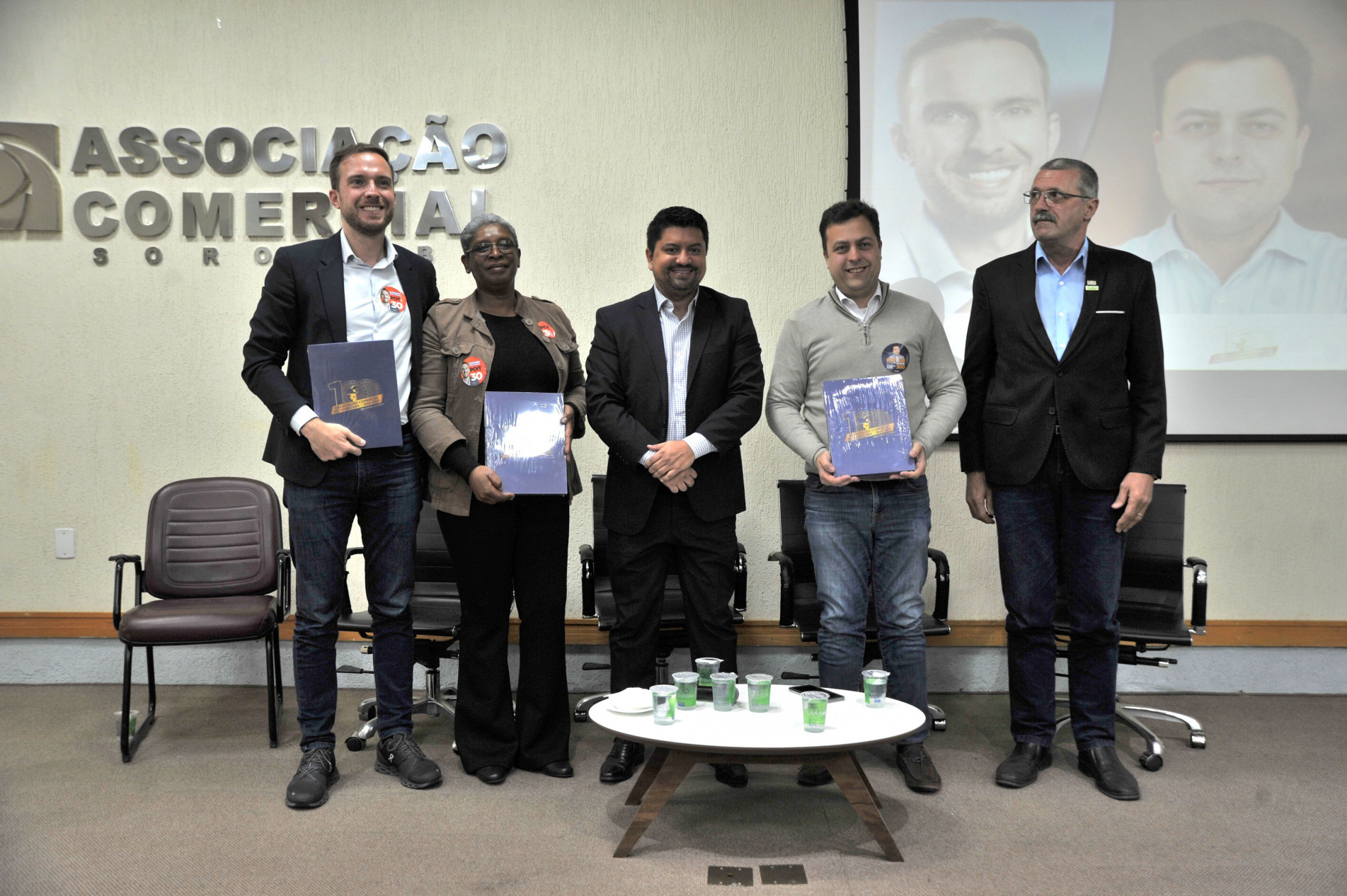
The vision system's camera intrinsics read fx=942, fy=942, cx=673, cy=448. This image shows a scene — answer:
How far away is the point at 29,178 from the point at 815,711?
3.82 m

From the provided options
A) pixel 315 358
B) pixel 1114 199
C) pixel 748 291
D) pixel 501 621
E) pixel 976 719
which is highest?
pixel 1114 199

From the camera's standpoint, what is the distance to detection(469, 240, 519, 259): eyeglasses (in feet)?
8.97

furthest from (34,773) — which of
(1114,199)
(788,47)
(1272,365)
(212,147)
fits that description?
(1272,365)

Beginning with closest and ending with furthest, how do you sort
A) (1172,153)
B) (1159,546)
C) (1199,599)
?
(1199,599)
(1159,546)
(1172,153)

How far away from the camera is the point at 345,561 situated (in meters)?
2.80

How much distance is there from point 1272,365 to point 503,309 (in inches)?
122

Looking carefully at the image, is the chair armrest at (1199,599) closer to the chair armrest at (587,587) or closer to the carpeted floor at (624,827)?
the carpeted floor at (624,827)

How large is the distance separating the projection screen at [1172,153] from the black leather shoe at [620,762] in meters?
2.24

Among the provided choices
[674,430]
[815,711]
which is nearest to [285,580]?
[674,430]

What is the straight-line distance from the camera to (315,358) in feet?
8.55

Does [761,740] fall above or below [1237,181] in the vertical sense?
below

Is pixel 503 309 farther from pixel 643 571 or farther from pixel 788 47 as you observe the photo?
pixel 788 47

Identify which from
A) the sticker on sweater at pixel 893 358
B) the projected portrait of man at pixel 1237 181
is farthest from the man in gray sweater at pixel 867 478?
the projected portrait of man at pixel 1237 181

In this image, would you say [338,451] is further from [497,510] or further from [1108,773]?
[1108,773]
